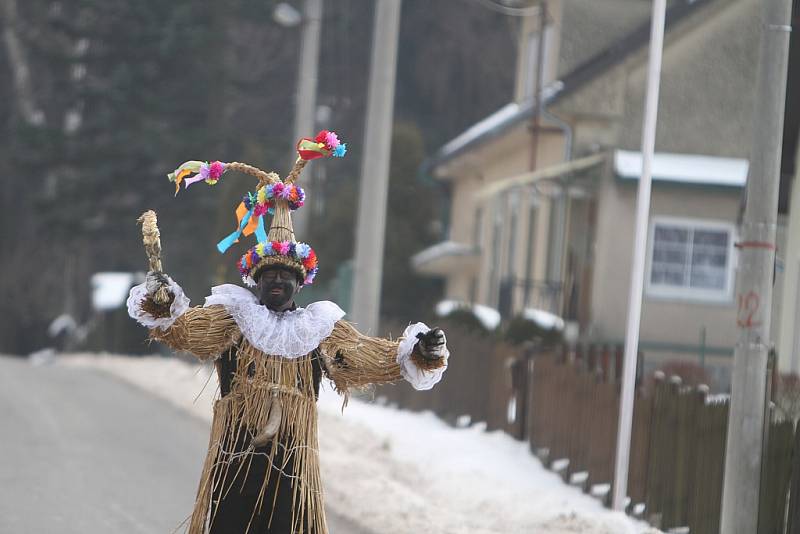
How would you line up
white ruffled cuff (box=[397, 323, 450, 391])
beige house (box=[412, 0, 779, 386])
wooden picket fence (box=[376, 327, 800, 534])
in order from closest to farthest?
white ruffled cuff (box=[397, 323, 450, 391]), wooden picket fence (box=[376, 327, 800, 534]), beige house (box=[412, 0, 779, 386])

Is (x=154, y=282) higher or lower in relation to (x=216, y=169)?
lower

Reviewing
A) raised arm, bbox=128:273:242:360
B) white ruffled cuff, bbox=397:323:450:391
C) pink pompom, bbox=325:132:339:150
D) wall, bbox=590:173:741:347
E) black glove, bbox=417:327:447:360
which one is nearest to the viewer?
raised arm, bbox=128:273:242:360

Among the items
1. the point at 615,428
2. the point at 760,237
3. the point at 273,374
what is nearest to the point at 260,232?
the point at 273,374

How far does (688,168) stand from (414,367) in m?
16.6

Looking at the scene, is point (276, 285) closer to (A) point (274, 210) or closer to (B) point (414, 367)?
(A) point (274, 210)

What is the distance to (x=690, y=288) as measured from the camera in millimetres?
22359

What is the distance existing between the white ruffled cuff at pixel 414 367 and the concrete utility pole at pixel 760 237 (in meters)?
2.92

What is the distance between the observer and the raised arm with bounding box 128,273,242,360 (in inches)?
232

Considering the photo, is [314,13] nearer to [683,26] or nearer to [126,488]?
[683,26]

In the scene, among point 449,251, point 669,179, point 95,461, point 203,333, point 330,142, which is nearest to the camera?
point 203,333

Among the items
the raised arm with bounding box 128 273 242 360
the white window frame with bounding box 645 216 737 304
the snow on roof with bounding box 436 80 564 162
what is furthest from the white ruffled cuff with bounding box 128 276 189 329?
the snow on roof with bounding box 436 80 564 162

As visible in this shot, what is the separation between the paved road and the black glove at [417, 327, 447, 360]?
12.9 ft

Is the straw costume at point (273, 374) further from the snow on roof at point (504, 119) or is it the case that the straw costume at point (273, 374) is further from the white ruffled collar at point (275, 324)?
the snow on roof at point (504, 119)

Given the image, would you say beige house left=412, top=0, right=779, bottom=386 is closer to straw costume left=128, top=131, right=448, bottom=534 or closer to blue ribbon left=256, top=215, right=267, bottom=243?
blue ribbon left=256, top=215, right=267, bottom=243
